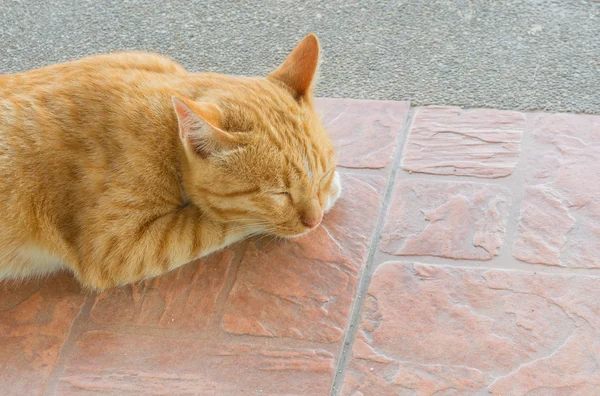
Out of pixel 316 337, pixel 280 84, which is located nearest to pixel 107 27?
pixel 280 84

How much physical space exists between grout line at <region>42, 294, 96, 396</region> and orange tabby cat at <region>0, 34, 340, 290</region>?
98mm

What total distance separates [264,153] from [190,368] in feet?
2.97

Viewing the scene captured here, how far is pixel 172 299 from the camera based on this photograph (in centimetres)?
293

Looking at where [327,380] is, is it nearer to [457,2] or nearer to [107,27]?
[457,2]

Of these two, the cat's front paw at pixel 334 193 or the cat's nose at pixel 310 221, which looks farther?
the cat's front paw at pixel 334 193

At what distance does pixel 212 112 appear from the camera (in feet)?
8.51

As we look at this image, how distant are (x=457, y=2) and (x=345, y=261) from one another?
258 cm

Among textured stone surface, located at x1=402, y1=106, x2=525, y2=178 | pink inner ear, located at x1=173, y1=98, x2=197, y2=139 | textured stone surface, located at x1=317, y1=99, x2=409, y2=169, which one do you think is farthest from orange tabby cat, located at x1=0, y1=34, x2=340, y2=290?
textured stone surface, located at x1=402, y1=106, x2=525, y2=178

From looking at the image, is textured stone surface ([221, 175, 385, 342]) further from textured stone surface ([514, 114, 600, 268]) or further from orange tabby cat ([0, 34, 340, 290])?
textured stone surface ([514, 114, 600, 268])

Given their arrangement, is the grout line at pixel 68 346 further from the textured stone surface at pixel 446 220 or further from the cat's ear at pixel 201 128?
the textured stone surface at pixel 446 220

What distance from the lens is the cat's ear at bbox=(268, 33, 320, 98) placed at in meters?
2.95

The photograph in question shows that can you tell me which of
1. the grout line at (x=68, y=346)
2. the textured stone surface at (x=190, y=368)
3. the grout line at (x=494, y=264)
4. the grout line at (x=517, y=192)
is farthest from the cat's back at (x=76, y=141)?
the grout line at (x=517, y=192)

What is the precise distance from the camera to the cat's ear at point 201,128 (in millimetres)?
2412

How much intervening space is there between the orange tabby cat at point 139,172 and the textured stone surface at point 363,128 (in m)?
0.67
